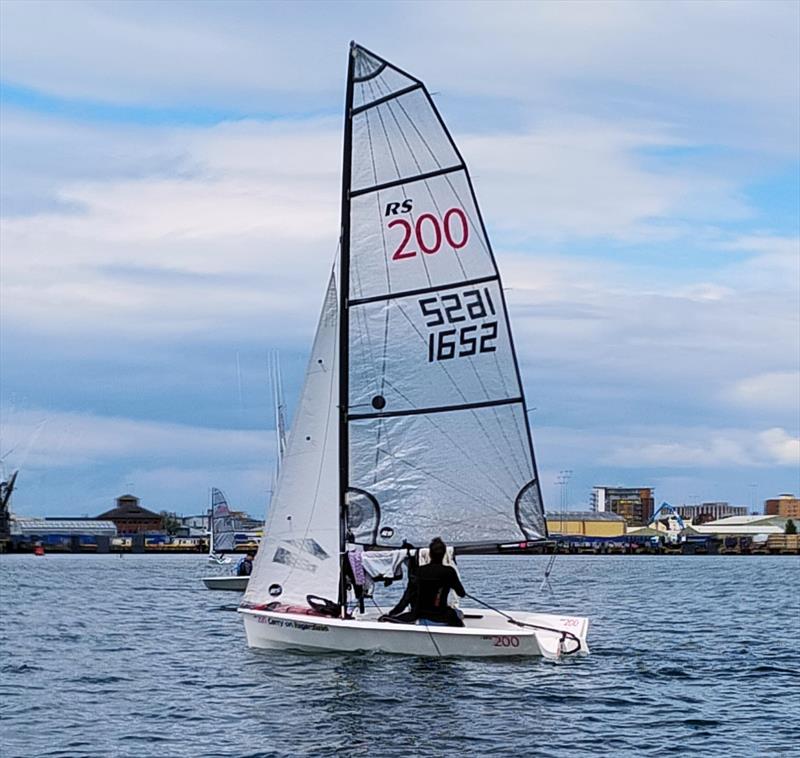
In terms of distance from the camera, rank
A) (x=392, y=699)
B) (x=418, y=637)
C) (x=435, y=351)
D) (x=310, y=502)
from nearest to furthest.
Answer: (x=392, y=699)
(x=418, y=637)
(x=435, y=351)
(x=310, y=502)

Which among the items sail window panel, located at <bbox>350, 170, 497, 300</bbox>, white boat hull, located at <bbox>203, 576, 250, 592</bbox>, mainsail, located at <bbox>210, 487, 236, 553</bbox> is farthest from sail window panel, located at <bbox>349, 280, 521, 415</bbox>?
mainsail, located at <bbox>210, 487, 236, 553</bbox>

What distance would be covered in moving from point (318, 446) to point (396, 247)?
406cm

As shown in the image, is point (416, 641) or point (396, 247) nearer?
point (416, 641)

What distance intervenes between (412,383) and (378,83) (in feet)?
18.8

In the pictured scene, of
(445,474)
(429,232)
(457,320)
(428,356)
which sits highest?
(429,232)

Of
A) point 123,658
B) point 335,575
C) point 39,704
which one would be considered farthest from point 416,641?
point 123,658

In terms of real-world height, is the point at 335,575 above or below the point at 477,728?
above

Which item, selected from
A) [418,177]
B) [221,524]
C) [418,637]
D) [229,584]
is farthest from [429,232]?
[221,524]

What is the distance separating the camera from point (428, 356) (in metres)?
27.6

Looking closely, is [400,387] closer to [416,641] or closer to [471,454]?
[471,454]

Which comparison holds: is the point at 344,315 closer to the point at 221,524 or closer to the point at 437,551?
the point at 437,551

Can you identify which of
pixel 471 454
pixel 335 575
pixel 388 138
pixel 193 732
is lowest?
pixel 193 732

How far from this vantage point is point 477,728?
20562mm

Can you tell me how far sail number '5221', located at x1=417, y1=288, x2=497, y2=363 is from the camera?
2756 cm
